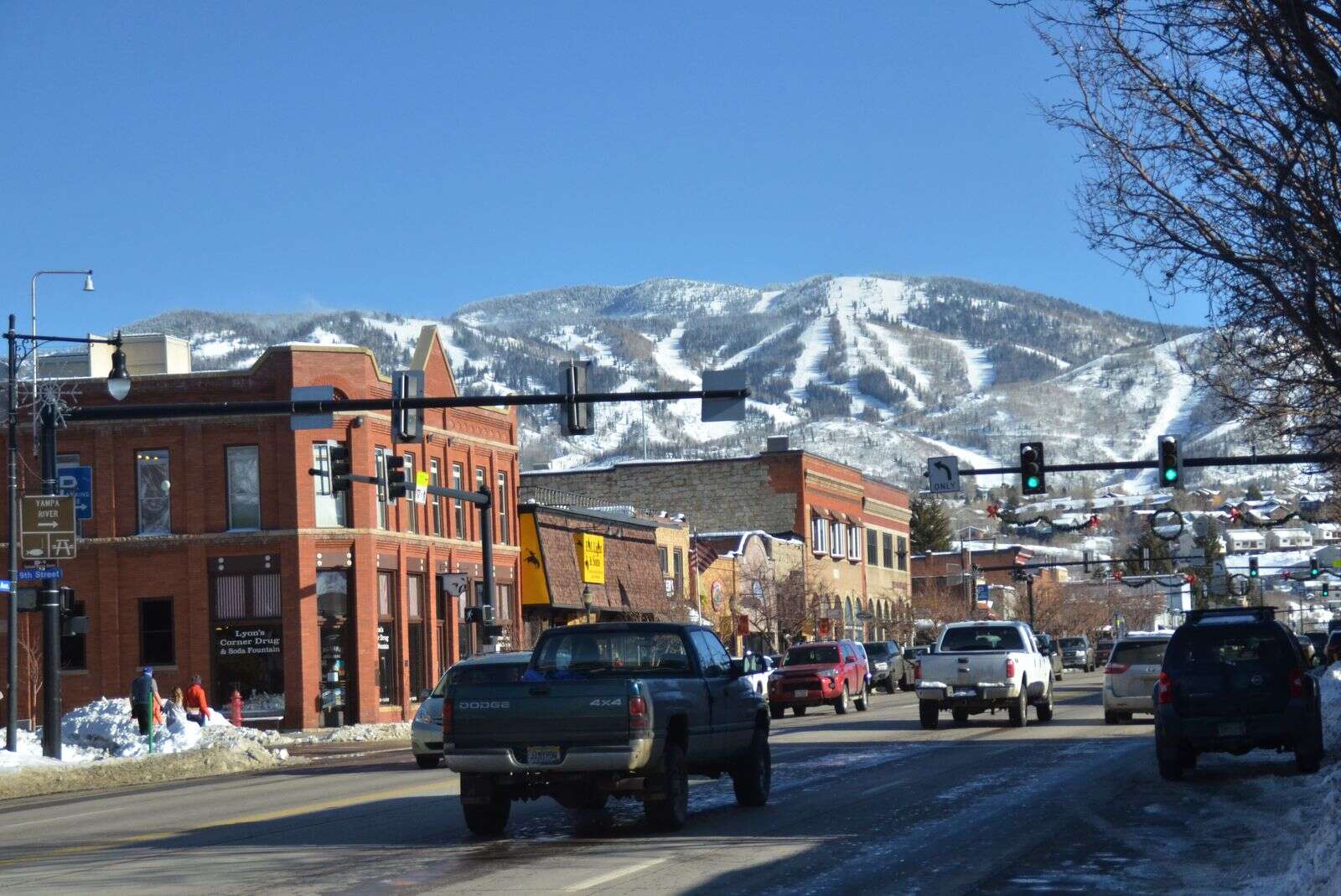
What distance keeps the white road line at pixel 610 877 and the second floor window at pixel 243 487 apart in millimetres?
37085

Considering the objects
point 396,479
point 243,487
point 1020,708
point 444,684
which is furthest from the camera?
point 243,487

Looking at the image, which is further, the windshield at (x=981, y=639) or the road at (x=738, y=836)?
the windshield at (x=981, y=639)

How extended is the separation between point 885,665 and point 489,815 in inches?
1840

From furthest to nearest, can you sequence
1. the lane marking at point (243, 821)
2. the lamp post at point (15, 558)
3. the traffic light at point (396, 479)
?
the traffic light at point (396, 479) < the lamp post at point (15, 558) < the lane marking at point (243, 821)

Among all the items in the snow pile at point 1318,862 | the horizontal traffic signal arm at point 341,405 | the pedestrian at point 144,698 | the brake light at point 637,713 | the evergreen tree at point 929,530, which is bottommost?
the snow pile at point 1318,862

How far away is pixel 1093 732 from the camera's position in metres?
31.4

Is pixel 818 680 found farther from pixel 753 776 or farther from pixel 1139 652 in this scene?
pixel 753 776

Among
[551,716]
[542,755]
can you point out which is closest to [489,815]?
[542,755]

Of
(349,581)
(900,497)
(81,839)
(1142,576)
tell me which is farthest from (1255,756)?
(1142,576)

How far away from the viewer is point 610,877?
44.7 feet

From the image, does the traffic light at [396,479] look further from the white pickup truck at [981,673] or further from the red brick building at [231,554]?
the red brick building at [231,554]

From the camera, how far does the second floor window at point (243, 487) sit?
164 feet

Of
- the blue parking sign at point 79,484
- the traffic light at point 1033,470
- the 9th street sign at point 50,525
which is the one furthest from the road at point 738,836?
the blue parking sign at point 79,484

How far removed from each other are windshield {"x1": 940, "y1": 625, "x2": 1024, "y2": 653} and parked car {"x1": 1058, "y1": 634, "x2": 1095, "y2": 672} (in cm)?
5339
